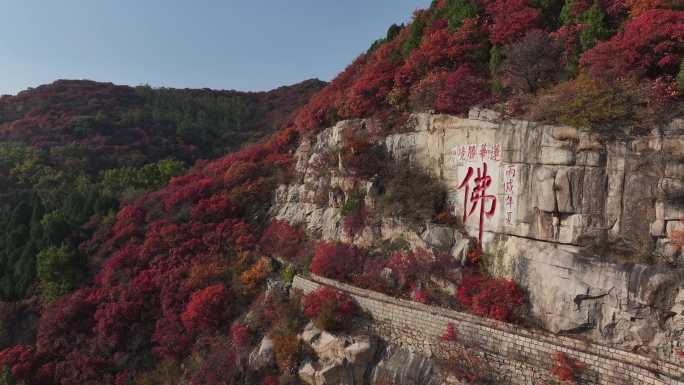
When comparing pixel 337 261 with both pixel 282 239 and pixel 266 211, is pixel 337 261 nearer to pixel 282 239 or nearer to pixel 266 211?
pixel 282 239

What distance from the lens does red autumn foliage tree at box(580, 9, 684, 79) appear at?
965 cm

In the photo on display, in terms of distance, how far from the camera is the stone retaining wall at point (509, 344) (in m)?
8.15

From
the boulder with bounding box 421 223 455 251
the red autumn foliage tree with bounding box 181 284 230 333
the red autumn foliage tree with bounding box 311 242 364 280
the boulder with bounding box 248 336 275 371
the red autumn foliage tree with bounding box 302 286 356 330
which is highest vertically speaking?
the boulder with bounding box 421 223 455 251

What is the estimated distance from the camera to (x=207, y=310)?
14.5 metres

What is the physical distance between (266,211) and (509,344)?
13.0 m

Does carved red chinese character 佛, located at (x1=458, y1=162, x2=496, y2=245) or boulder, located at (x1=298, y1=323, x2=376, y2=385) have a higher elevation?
carved red chinese character 佛, located at (x1=458, y1=162, x2=496, y2=245)

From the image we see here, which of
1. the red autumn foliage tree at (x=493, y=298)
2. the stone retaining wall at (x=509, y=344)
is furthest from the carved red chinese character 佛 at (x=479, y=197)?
the stone retaining wall at (x=509, y=344)

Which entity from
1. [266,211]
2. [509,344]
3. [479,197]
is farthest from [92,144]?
[509,344]

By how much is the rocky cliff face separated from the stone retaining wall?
1.32ft

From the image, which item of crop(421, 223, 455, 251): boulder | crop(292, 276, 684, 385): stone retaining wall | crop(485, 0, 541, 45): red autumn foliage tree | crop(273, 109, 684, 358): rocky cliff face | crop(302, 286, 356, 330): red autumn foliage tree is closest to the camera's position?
crop(292, 276, 684, 385): stone retaining wall

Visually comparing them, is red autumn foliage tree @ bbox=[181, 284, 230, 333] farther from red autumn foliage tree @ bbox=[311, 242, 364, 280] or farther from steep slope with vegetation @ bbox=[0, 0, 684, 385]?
red autumn foliage tree @ bbox=[311, 242, 364, 280]

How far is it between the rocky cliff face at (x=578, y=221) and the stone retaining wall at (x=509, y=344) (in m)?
0.40

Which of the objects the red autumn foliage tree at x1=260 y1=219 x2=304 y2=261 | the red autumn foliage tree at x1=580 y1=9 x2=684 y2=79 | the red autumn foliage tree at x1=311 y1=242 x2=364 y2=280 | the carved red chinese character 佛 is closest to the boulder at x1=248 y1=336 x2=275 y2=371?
the red autumn foliage tree at x1=311 y1=242 x2=364 y2=280

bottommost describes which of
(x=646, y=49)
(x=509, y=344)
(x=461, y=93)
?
(x=509, y=344)
